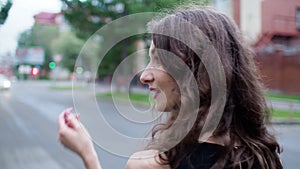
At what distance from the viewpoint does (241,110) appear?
1.11 m

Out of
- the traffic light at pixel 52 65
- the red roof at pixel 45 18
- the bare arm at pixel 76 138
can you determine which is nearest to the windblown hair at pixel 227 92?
the bare arm at pixel 76 138

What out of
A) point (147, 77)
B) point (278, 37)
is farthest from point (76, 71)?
point (278, 37)

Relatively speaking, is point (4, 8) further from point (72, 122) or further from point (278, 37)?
point (278, 37)

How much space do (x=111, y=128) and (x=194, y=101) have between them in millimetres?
218

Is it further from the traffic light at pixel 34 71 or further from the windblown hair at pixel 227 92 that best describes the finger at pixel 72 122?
the traffic light at pixel 34 71

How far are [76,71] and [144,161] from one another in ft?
0.99

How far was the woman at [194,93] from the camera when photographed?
956 mm

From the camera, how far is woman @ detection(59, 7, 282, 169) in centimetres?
96

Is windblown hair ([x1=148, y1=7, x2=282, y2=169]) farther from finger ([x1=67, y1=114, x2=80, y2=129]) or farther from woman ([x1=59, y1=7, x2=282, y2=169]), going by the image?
finger ([x1=67, y1=114, x2=80, y2=129])

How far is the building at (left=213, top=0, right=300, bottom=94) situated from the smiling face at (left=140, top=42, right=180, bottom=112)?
61.9 feet

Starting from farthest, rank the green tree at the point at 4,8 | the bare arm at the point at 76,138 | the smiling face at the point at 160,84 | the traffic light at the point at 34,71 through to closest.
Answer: the traffic light at the point at 34,71
the green tree at the point at 4,8
the smiling face at the point at 160,84
the bare arm at the point at 76,138

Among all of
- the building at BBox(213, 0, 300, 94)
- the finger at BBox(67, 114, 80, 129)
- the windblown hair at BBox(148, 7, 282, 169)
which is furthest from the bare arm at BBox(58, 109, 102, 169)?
the building at BBox(213, 0, 300, 94)

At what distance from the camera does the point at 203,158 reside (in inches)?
38.7

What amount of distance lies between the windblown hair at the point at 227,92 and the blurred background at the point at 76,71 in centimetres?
13
